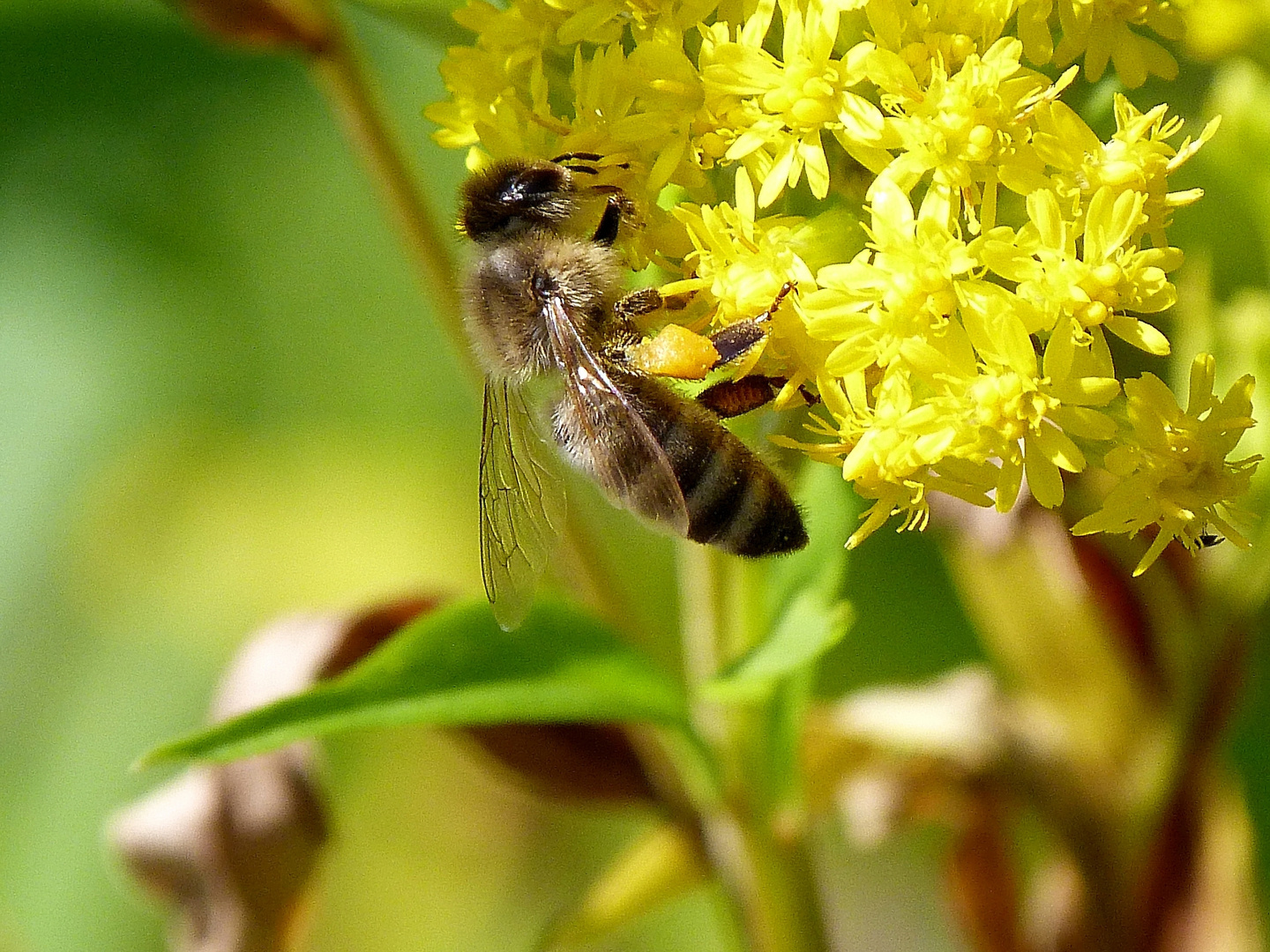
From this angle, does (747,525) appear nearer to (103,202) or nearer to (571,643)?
(571,643)

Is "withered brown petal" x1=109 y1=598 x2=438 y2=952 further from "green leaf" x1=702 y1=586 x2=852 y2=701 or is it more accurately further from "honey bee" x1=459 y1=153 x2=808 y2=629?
"green leaf" x1=702 y1=586 x2=852 y2=701

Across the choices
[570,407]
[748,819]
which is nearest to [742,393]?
[570,407]

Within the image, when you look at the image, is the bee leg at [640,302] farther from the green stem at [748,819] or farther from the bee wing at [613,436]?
the green stem at [748,819]

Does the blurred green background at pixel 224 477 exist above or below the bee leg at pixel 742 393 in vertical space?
below

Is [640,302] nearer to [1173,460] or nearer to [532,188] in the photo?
[532,188]

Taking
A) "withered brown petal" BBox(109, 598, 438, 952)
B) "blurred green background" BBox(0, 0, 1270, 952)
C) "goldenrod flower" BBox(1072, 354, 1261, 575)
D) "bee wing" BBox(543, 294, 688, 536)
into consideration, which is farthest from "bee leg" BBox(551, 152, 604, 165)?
"blurred green background" BBox(0, 0, 1270, 952)

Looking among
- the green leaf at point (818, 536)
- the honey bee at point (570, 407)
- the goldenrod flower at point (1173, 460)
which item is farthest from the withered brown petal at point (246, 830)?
the goldenrod flower at point (1173, 460)

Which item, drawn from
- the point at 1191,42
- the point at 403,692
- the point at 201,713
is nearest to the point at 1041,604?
the point at 1191,42
